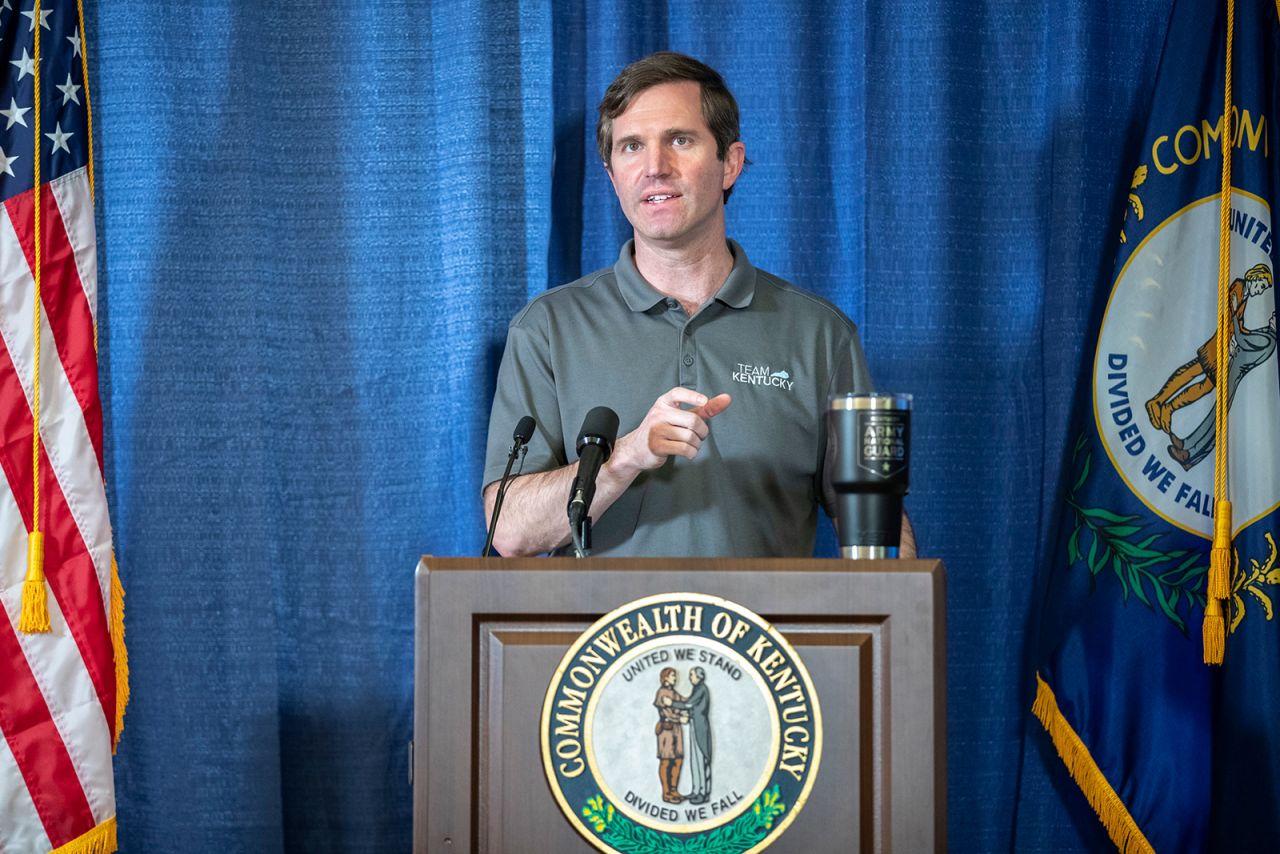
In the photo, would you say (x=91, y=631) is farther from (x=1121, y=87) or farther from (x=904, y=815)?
(x=1121, y=87)

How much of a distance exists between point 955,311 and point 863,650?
1482 mm

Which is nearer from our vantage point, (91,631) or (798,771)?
(798,771)

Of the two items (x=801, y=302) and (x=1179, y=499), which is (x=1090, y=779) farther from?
(x=801, y=302)

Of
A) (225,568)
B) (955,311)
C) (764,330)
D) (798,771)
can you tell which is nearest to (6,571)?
(225,568)

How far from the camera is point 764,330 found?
2229 millimetres

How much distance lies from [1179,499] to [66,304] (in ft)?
6.84

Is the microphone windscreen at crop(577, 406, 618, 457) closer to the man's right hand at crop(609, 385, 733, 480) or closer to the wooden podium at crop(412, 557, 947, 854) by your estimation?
the man's right hand at crop(609, 385, 733, 480)

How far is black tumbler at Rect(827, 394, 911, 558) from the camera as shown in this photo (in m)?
1.40

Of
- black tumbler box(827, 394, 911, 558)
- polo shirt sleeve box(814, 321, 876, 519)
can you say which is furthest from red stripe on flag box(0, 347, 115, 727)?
black tumbler box(827, 394, 911, 558)

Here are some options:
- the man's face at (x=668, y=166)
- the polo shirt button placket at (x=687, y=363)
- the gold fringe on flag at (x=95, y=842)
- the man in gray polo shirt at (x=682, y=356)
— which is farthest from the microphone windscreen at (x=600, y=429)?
the gold fringe on flag at (x=95, y=842)

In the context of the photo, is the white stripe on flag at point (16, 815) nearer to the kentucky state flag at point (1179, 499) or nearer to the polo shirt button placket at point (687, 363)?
the polo shirt button placket at point (687, 363)

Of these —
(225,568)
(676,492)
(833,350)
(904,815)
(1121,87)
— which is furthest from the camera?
(1121,87)

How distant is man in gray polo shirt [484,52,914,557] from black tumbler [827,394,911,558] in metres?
0.66

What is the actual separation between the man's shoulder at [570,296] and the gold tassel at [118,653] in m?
0.85
